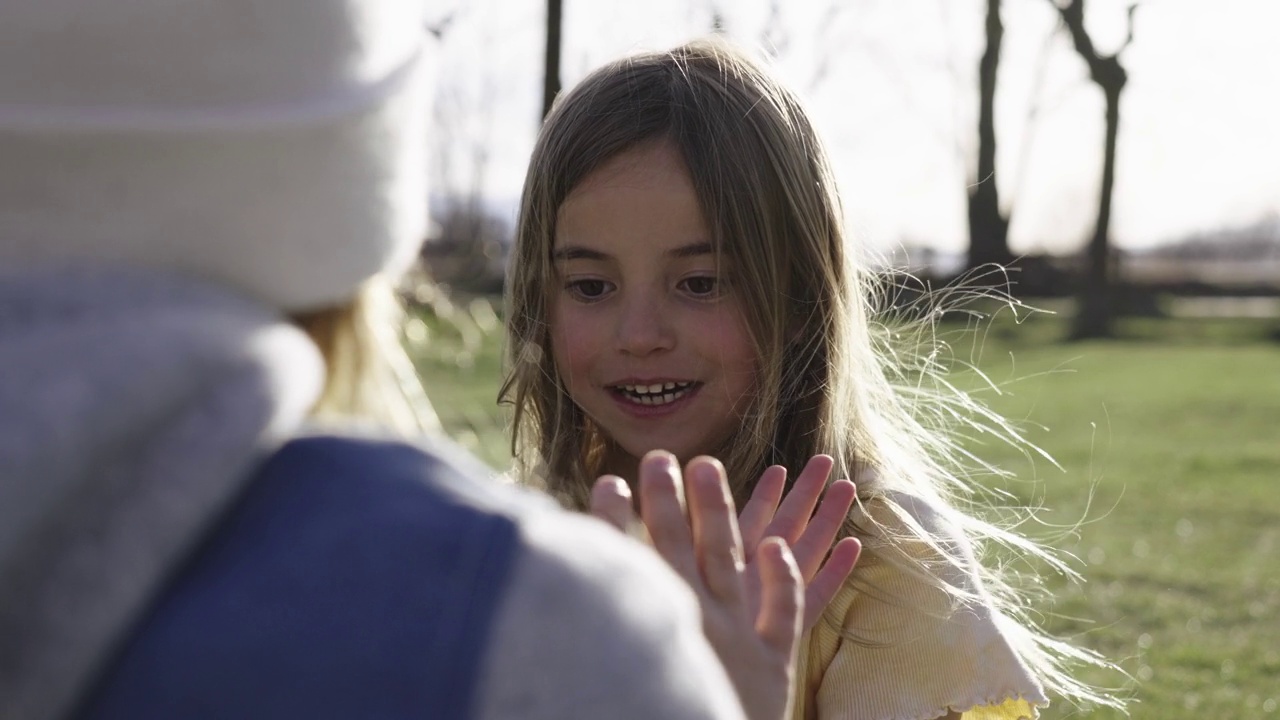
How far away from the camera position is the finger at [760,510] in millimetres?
1581

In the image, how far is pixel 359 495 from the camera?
1.00 m

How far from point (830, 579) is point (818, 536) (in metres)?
0.09

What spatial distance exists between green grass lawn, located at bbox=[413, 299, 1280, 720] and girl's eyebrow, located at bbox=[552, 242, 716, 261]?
0.27 m

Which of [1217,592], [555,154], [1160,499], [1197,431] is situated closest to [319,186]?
[555,154]

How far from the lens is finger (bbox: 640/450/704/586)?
1.31 meters

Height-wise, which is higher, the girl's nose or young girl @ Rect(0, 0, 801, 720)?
young girl @ Rect(0, 0, 801, 720)

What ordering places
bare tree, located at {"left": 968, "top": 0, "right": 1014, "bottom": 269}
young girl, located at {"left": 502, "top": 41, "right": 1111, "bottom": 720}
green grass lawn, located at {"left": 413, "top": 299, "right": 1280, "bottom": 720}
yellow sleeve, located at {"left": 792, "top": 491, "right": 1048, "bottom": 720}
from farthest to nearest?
bare tree, located at {"left": 968, "top": 0, "right": 1014, "bottom": 269}
green grass lawn, located at {"left": 413, "top": 299, "right": 1280, "bottom": 720}
young girl, located at {"left": 502, "top": 41, "right": 1111, "bottom": 720}
yellow sleeve, located at {"left": 792, "top": 491, "right": 1048, "bottom": 720}

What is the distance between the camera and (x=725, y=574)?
4.32 feet

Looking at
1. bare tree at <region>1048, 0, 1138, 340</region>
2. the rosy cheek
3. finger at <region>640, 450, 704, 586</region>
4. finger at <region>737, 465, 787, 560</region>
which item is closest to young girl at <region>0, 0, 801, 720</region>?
finger at <region>640, 450, 704, 586</region>

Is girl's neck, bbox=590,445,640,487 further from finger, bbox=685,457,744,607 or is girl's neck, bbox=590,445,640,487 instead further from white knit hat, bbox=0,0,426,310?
white knit hat, bbox=0,0,426,310

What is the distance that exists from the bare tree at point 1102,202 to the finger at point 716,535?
24.3 metres

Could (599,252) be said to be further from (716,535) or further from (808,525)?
(716,535)

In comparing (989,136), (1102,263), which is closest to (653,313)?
(1102,263)

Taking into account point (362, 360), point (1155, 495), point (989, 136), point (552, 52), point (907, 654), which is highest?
point (362, 360)
